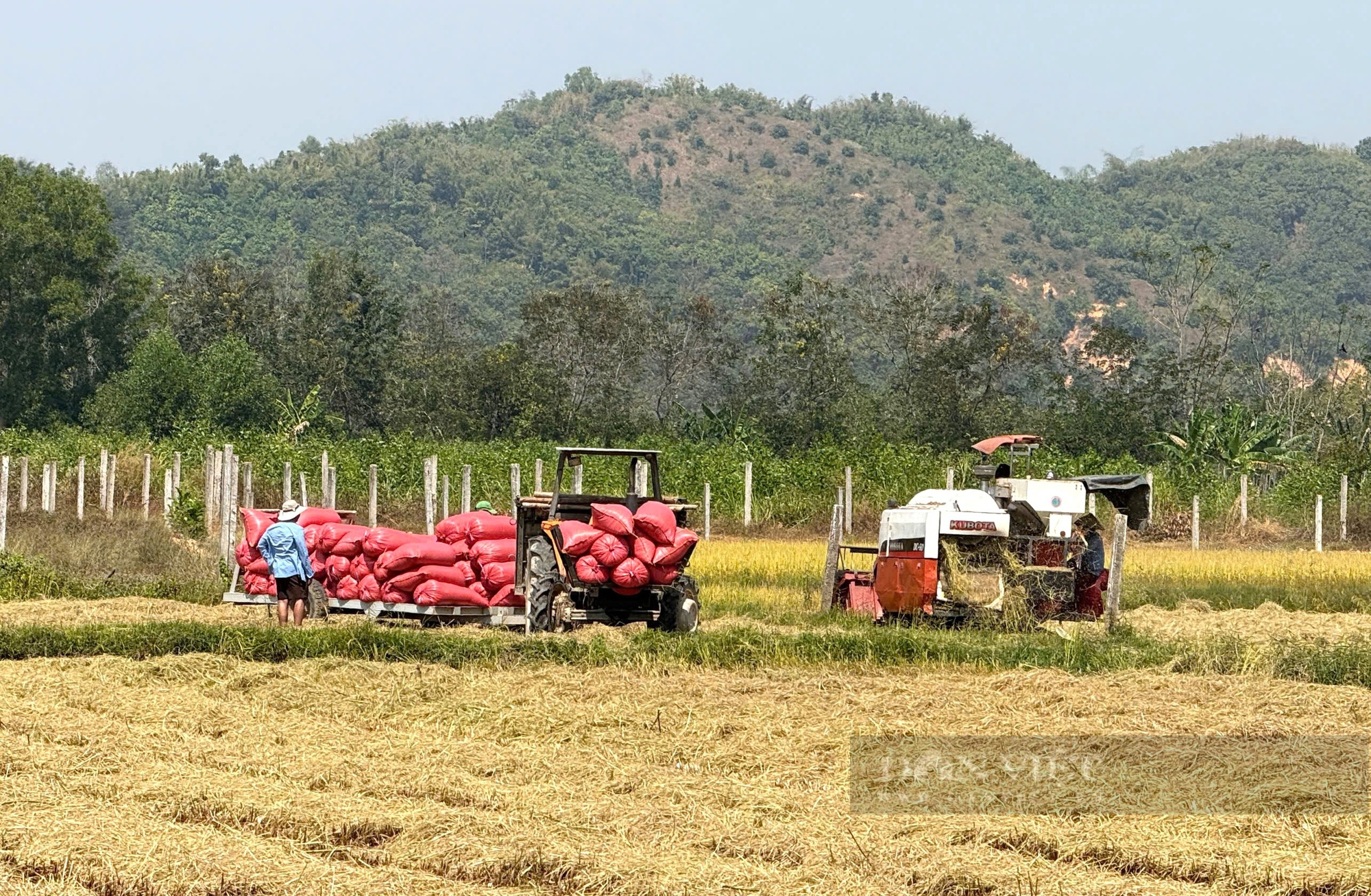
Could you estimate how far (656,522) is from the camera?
1691 cm

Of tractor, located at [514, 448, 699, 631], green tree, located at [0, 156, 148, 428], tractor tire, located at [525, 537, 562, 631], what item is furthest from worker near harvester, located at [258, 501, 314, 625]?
green tree, located at [0, 156, 148, 428]

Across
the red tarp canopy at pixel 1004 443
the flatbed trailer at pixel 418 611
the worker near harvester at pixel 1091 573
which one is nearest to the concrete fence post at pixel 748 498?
the red tarp canopy at pixel 1004 443

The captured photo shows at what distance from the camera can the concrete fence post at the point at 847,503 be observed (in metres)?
34.6

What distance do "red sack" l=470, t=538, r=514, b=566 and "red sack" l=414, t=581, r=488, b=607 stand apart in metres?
0.36

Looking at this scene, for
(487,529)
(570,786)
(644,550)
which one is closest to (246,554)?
(487,529)

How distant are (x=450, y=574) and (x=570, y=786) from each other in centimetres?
870

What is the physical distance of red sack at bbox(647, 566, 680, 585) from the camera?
55.8 ft

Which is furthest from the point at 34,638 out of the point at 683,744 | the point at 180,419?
the point at 180,419

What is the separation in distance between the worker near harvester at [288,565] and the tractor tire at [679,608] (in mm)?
3909

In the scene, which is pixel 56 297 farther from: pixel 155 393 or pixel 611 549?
pixel 611 549

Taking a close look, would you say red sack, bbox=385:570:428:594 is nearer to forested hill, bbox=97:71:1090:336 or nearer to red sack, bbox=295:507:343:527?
red sack, bbox=295:507:343:527

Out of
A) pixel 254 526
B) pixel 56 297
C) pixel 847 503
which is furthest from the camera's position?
pixel 56 297

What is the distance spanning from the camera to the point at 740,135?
18950 cm

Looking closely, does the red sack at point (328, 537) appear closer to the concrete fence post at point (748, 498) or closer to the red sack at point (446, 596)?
the red sack at point (446, 596)
